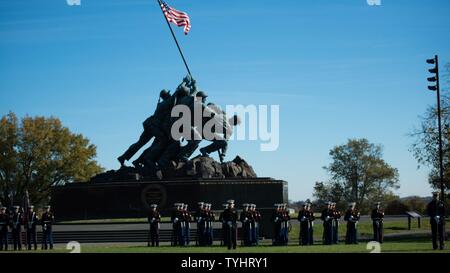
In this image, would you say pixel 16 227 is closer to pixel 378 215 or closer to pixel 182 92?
pixel 378 215

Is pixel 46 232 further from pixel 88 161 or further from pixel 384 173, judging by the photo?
pixel 384 173

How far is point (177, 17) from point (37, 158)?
103ft

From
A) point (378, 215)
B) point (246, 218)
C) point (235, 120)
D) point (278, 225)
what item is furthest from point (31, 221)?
point (235, 120)

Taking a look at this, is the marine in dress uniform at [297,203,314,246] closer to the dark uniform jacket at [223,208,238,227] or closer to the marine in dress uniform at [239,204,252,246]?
the marine in dress uniform at [239,204,252,246]

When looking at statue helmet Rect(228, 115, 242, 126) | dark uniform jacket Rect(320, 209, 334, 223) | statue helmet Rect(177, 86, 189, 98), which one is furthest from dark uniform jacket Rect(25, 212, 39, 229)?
statue helmet Rect(228, 115, 242, 126)

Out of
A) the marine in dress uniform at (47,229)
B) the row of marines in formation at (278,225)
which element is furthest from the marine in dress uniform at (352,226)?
the marine in dress uniform at (47,229)

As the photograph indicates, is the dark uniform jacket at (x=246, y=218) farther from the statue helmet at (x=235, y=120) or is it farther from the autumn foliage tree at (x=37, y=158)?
the autumn foliage tree at (x=37, y=158)

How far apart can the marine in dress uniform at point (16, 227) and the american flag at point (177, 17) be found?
50.7ft

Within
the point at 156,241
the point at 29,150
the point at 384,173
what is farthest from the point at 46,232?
the point at 384,173

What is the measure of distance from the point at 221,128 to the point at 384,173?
3756cm

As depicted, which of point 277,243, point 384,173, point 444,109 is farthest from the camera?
point 384,173

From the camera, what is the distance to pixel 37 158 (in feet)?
211
